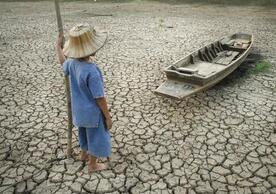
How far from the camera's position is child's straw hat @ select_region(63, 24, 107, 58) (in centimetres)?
293

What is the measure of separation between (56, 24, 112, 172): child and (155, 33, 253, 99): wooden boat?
2126 millimetres

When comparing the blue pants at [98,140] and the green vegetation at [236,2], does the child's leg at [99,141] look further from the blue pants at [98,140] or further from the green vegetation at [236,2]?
the green vegetation at [236,2]

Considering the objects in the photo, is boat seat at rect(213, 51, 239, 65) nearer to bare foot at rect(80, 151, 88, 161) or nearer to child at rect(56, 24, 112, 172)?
bare foot at rect(80, 151, 88, 161)

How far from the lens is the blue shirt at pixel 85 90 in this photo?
2902 mm

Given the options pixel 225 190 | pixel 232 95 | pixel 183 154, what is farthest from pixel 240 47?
pixel 225 190

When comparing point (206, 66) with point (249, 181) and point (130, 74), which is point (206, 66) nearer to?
point (130, 74)

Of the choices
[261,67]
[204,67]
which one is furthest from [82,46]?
[261,67]

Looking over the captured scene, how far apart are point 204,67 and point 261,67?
5.27ft

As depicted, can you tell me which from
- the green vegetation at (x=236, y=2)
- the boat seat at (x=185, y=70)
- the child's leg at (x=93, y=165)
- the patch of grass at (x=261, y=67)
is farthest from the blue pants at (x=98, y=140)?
the green vegetation at (x=236, y=2)

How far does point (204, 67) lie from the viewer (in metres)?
6.60

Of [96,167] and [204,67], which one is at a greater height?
[204,67]

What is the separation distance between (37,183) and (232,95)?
411cm

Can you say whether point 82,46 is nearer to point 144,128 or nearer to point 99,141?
point 99,141

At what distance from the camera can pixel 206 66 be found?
21.9 ft
